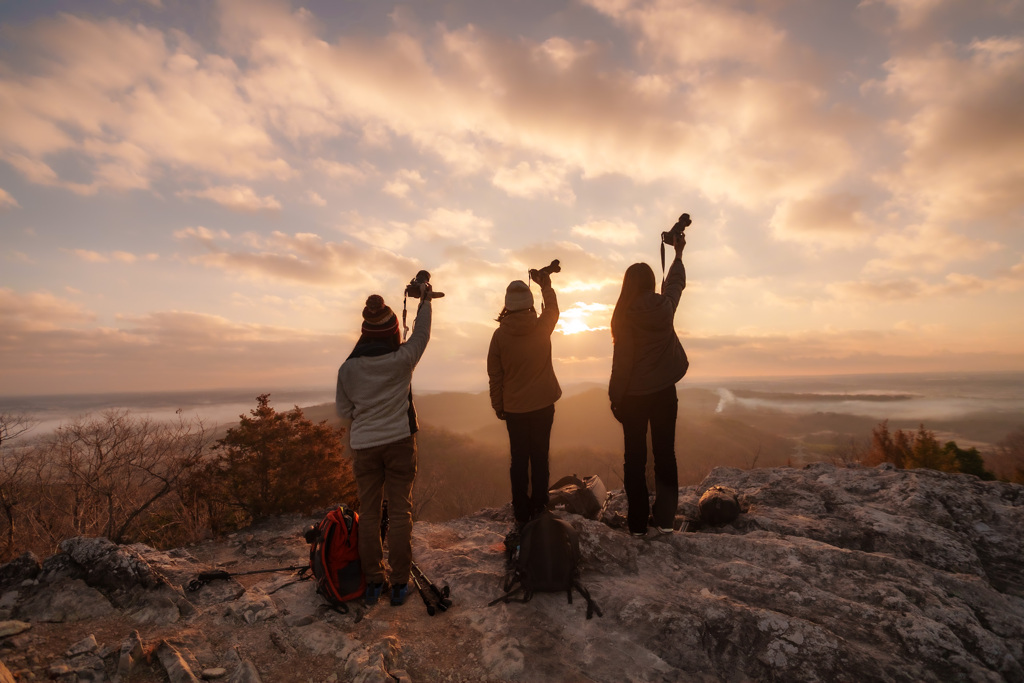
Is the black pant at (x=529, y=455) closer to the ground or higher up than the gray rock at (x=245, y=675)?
higher up

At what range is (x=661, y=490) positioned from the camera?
180 inches

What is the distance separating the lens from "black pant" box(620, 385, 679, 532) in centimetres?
441

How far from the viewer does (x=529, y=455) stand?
4.71m

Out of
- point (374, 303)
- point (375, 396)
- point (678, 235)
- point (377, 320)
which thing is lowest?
point (375, 396)

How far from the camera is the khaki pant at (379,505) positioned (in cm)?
381

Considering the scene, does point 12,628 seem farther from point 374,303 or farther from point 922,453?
point 922,453

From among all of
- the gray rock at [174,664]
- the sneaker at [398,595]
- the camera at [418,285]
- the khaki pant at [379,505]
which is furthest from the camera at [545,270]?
the gray rock at [174,664]

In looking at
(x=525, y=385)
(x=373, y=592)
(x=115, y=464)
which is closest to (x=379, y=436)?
(x=373, y=592)

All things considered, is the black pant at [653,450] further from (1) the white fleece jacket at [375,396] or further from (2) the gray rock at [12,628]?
(2) the gray rock at [12,628]

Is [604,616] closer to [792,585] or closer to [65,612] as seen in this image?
[792,585]

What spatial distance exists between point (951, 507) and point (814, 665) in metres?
4.00

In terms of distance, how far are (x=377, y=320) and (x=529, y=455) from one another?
222 centimetres

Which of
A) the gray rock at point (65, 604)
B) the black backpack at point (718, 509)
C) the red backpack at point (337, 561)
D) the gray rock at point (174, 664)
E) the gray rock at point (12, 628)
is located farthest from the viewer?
the black backpack at point (718, 509)

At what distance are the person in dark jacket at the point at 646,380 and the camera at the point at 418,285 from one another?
79.2 inches
